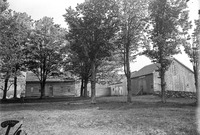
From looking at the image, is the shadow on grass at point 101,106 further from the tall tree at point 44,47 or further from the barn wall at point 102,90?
the barn wall at point 102,90

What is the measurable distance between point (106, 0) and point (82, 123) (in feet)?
50.6

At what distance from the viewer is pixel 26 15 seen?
2906 cm

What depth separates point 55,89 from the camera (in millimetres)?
42250

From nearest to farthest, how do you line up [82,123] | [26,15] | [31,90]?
[82,123] → [26,15] → [31,90]

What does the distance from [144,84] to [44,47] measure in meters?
23.7

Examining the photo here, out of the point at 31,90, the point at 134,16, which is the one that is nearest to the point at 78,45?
the point at 134,16

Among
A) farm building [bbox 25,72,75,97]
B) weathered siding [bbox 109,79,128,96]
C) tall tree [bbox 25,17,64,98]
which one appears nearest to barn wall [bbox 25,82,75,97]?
farm building [bbox 25,72,75,97]

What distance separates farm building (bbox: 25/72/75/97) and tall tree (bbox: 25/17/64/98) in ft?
30.3

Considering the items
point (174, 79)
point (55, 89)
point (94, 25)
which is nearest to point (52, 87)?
point (55, 89)

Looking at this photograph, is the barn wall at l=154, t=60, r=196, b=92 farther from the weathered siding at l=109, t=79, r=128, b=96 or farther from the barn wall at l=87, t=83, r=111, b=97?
the barn wall at l=87, t=83, r=111, b=97

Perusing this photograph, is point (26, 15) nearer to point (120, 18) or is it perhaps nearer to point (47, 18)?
point (47, 18)

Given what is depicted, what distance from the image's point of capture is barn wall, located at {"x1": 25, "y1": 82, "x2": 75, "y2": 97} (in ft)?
135

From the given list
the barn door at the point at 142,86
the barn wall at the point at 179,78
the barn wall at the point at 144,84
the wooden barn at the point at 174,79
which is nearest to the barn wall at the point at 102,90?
the barn wall at the point at 144,84

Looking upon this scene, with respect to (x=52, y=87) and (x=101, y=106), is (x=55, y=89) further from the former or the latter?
(x=101, y=106)
